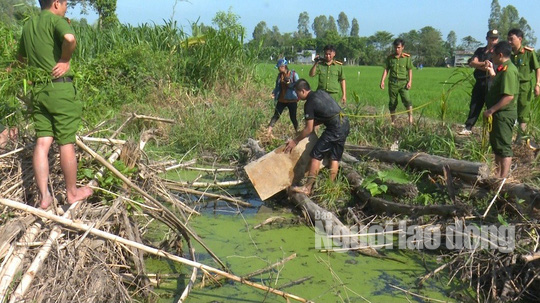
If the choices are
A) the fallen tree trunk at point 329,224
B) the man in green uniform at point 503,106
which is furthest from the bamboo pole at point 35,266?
the man in green uniform at point 503,106

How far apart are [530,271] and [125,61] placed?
31.4 feet

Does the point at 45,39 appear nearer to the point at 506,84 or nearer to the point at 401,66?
the point at 506,84

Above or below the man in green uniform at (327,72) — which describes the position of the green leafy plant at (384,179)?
below

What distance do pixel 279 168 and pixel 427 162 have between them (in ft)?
5.23

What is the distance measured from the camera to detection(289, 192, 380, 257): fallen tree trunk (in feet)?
14.8

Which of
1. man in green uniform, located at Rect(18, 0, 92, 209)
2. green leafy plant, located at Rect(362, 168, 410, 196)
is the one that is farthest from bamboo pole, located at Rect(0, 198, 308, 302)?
green leafy plant, located at Rect(362, 168, 410, 196)

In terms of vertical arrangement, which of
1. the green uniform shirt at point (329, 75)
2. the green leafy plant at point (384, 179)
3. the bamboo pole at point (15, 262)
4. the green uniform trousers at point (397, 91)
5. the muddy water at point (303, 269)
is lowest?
the muddy water at point (303, 269)

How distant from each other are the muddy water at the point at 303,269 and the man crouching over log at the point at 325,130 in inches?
30.3

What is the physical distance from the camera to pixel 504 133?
5.30 meters

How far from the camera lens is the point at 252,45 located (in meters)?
13.1

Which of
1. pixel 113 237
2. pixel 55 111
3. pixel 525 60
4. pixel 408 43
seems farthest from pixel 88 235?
pixel 408 43

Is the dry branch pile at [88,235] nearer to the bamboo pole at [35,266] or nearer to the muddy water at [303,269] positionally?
the bamboo pole at [35,266]

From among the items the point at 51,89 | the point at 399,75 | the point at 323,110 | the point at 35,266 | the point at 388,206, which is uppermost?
the point at 51,89

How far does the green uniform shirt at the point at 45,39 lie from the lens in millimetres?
3576
